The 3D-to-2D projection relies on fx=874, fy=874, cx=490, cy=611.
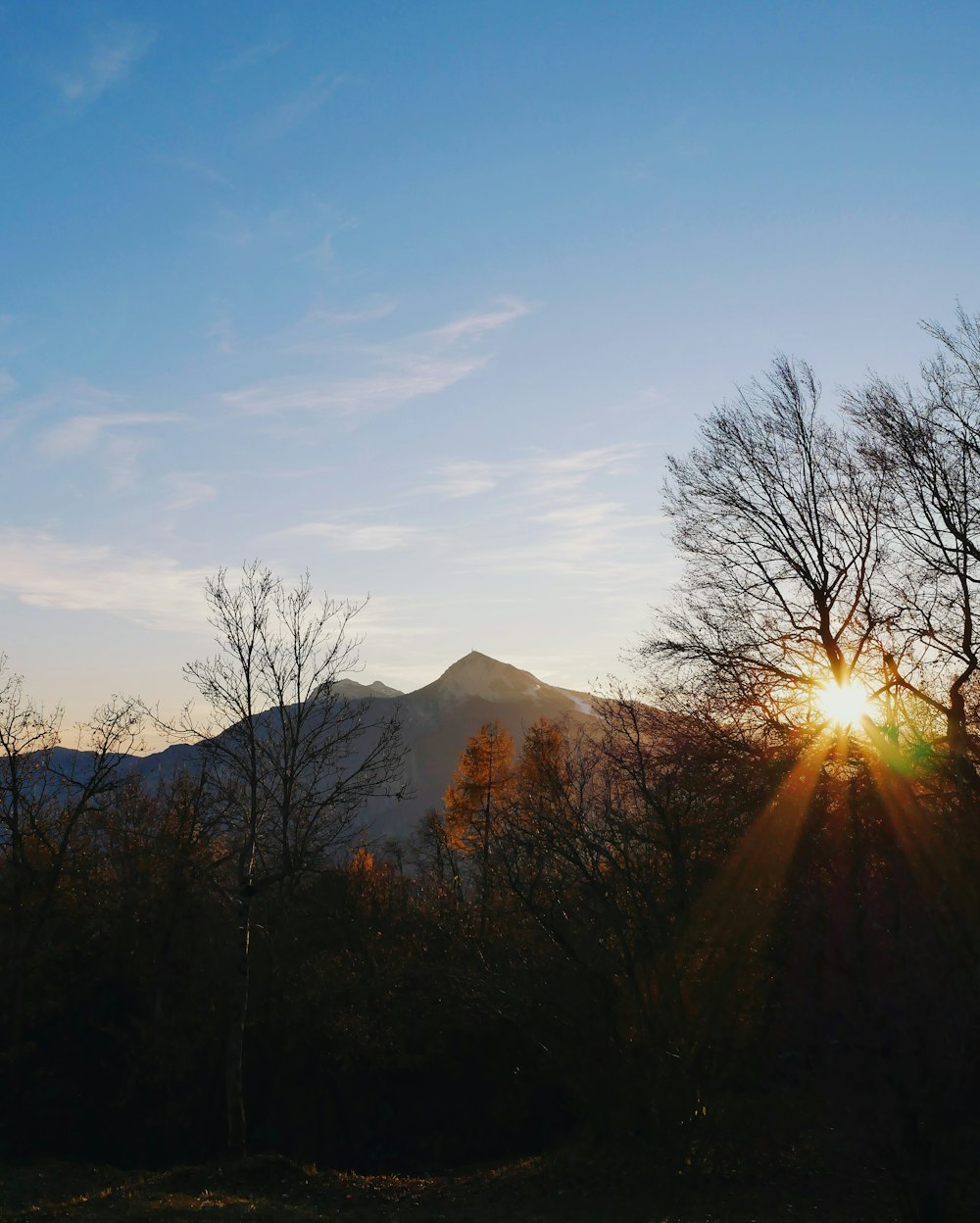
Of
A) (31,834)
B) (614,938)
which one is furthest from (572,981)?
(31,834)

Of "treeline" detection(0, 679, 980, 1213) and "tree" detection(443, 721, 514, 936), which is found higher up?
"tree" detection(443, 721, 514, 936)

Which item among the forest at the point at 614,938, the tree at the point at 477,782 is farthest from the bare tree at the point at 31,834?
the tree at the point at 477,782

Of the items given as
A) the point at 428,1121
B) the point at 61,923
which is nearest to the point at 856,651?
the point at 428,1121

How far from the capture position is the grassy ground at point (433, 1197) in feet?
36.5

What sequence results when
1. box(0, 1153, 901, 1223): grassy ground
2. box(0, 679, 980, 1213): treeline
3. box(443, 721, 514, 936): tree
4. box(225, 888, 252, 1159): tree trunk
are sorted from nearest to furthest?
box(0, 679, 980, 1213): treeline, box(0, 1153, 901, 1223): grassy ground, box(225, 888, 252, 1159): tree trunk, box(443, 721, 514, 936): tree

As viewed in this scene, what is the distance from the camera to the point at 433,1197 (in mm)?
13320

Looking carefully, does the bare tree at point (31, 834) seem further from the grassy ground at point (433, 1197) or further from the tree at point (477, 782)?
the tree at point (477, 782)

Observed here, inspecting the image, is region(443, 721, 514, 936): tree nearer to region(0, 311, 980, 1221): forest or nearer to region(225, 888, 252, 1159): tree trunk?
region(0, 311, 980, 1221): forest

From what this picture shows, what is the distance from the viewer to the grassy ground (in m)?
11.1

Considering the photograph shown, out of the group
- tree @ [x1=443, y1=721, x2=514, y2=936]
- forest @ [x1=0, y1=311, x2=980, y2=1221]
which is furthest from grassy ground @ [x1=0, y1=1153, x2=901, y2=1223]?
tree @ [x1=443, y1=721, x2=514, y2=936]

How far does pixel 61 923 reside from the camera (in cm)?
2186

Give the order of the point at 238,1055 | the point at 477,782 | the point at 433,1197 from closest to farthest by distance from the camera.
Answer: the point at 433,1197 → the point at 238,1055 → the point at 477,782

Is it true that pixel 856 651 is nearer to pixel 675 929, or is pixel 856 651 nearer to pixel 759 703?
pixel 759 703

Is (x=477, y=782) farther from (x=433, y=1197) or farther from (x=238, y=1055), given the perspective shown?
(x=433, y=1197)
